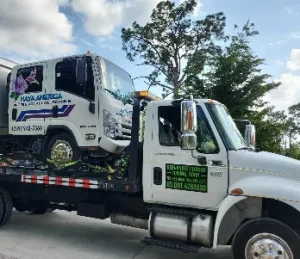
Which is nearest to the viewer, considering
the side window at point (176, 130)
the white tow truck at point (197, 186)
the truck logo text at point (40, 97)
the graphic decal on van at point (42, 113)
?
the white tow truck at point (197, 186)

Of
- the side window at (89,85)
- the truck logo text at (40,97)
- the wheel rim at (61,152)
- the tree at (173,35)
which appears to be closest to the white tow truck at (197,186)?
the wheel rim at (61,152)

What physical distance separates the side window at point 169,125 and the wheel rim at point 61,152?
189 centimetres

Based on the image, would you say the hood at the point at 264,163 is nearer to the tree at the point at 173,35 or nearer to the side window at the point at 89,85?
the side window at the point at 89,85

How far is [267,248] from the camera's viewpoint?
3898mm

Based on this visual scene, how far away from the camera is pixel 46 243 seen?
5715 millimetres

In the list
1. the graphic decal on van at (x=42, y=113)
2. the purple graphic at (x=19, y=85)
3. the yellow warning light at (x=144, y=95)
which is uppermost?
the purple graphic at (x=19, y=85)

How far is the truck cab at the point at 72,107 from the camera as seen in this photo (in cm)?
582

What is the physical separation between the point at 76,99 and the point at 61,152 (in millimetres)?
960

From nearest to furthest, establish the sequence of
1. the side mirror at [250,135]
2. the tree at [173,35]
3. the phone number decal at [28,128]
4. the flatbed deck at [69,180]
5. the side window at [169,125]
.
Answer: the side window at [169,125] → the flatbed deck at [69,180] → the side mirror at [250,135] → the phone number decal at [28,128] → the tree at [173,35]

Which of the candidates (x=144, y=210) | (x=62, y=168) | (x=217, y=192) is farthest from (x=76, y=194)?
(x=217, y=192)

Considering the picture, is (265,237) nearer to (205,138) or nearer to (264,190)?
(264,190)

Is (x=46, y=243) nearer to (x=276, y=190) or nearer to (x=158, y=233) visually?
(x=158, y=233)

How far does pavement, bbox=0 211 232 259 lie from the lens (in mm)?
5199

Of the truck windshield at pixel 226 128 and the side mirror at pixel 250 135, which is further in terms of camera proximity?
the side mirror at pixel 250 135
